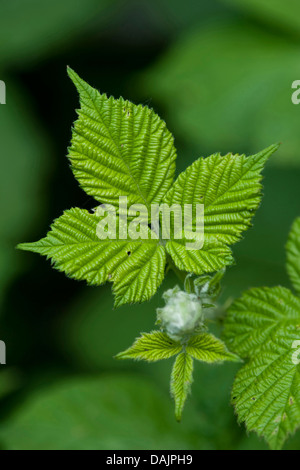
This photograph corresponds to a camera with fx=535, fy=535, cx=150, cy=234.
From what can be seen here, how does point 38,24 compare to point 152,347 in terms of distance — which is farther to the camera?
point 38,24

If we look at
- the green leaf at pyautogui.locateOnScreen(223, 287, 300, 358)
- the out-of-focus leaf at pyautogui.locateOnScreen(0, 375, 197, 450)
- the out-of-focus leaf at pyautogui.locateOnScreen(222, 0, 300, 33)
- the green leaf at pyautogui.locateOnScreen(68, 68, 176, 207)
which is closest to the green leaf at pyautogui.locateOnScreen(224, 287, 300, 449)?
the green leaf at pyautogui.locateOnScreen(223, 287, 300, 358)

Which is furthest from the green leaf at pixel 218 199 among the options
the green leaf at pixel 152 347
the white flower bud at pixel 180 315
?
the green leaf at pixel 152 347

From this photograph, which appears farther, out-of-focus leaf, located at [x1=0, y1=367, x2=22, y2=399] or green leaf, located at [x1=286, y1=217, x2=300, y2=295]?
out-of-focus leaf, located at [x1=0, y1=367, x2=22, y2=399]

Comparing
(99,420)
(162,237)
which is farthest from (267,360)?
(99,420)

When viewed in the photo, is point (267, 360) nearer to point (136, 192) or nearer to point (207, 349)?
point (207, 349)

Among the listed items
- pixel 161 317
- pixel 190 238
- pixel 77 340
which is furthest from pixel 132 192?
pixel 77 340

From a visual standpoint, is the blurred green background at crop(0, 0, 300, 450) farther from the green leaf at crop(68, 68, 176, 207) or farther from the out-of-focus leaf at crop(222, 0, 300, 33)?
the green leaf at crop(68, 68, 176, 207)
